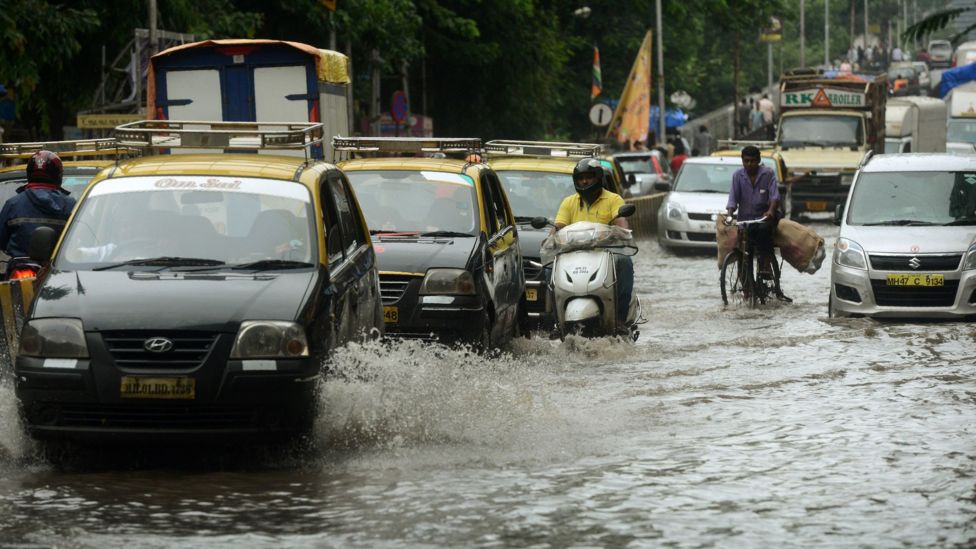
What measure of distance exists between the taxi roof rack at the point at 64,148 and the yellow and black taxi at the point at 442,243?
2560 millimetres

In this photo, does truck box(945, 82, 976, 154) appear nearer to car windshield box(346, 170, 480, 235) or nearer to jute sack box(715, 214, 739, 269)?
jute sack box(715, 214, 739, 269)

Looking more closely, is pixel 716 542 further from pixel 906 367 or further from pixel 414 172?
pixel 414 172

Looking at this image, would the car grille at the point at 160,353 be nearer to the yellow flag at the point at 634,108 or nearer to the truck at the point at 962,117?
the yellow flag at the point at 634,108

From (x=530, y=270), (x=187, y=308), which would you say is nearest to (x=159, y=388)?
(x=187, y=308)

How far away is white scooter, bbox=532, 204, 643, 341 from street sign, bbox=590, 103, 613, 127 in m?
32.3

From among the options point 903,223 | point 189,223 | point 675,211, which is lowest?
point 675,211

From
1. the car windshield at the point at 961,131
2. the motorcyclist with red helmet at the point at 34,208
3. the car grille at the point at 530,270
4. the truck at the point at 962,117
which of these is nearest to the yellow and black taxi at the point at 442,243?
the car grille at the point at 530,270

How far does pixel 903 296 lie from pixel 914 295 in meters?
0.10

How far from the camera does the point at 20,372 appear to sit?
8164 mm

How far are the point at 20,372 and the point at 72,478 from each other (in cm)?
57

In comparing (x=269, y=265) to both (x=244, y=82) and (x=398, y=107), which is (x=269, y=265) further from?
(x=398, y=107)

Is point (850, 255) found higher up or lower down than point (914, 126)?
lower down

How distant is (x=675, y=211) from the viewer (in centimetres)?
2756

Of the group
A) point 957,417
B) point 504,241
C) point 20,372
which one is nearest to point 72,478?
point 20,372
